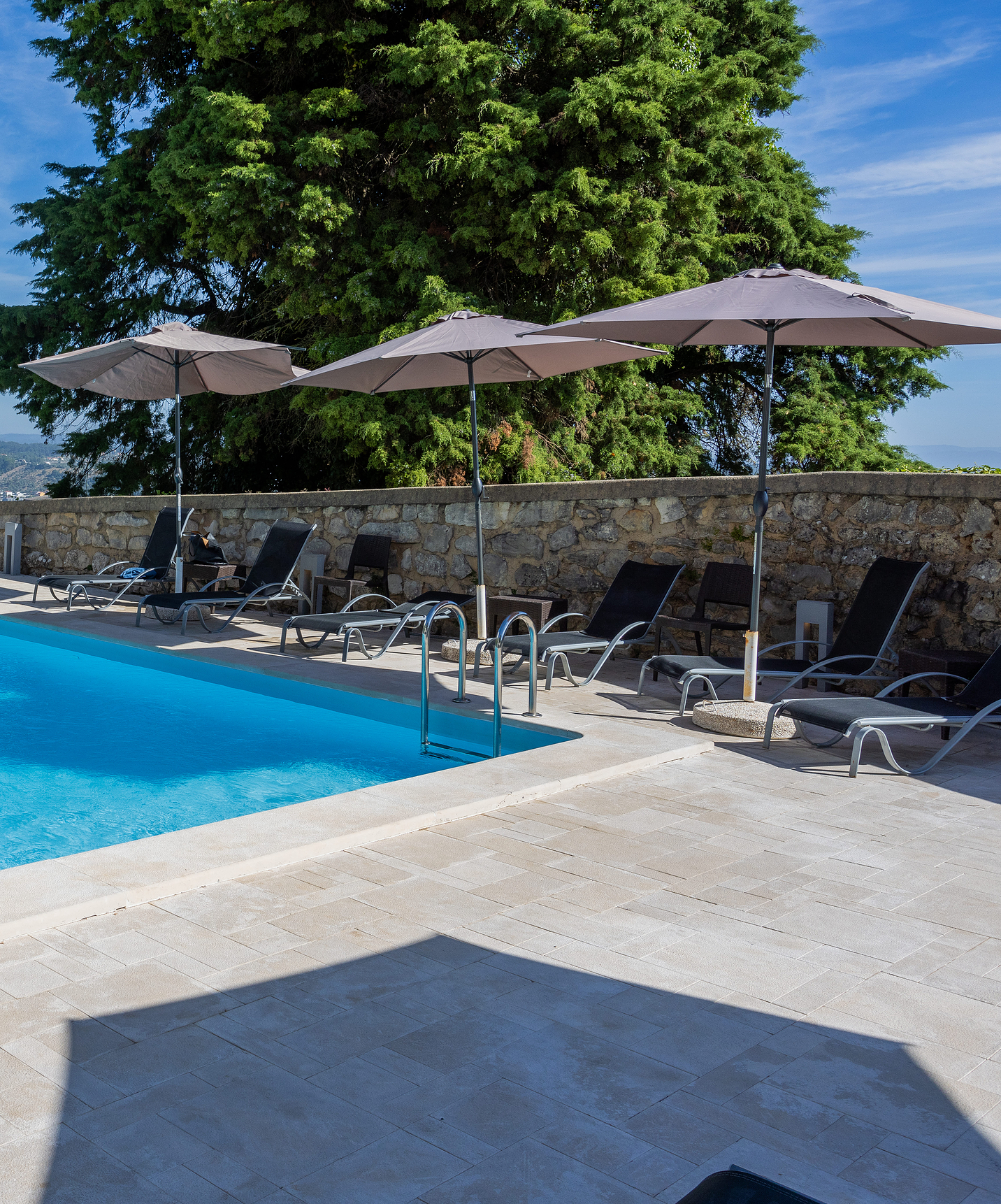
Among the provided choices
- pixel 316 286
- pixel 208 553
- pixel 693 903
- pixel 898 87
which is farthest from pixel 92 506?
pixel 898 87

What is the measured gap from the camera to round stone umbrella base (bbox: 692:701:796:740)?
5.20 metres

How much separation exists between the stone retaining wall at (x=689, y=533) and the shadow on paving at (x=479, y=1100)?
4342mm

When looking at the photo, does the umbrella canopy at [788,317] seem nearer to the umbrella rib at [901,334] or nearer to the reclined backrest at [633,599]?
the umbrella rib at [901,334]

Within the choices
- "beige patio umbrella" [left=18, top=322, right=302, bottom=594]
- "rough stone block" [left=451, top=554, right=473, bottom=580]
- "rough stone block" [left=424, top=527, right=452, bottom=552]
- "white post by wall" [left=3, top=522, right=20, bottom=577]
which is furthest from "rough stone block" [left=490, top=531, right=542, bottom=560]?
"white post by wall" [left=3, top=522, right=20, bottom=577]

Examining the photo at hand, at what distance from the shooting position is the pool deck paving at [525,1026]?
1813 mm

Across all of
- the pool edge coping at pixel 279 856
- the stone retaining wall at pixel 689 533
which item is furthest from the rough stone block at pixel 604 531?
the pool edge coping at pixel 279 856

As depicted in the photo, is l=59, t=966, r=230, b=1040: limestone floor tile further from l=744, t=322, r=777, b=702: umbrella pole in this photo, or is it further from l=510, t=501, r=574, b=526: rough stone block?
l=510, t=501, r=574, b=526: rough stone block

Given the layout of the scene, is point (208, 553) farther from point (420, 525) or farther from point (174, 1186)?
point (174, 1186)

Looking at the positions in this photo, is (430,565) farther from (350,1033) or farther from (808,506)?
(350,1033)

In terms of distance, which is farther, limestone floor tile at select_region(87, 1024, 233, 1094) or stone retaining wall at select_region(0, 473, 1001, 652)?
stone retaining wall at select_region(0, 473, 1001, 652)

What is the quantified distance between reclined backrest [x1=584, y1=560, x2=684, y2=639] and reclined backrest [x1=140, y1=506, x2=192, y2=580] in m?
5.00

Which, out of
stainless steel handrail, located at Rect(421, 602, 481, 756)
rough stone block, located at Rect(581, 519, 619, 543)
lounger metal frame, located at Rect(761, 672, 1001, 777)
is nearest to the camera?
lounger metal frame, located at Rect(761, 672, 1001, 777)

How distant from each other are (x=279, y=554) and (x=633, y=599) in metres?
3.41

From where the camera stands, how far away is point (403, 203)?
13.4 meters
